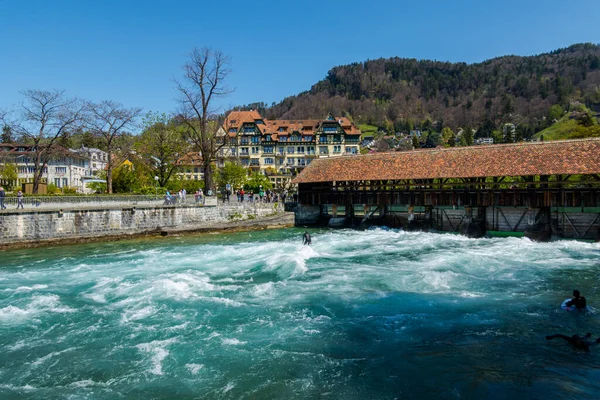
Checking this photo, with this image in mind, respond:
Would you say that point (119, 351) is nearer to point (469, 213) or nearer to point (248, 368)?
point (248, 368)

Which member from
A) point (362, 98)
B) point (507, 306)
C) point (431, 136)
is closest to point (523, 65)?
point (362, 98)

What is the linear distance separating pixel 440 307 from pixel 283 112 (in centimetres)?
15448

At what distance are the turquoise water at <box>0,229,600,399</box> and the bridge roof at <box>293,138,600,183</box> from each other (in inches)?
241

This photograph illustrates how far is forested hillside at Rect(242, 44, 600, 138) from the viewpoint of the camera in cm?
14075

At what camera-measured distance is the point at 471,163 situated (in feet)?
90.0

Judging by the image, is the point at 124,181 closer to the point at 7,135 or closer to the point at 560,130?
the point at 7,135

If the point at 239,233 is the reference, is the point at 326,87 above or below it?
above

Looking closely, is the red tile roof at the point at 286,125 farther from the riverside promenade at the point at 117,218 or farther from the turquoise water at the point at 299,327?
the turquoise water at the point at 299,327

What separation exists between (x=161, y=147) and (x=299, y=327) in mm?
32053

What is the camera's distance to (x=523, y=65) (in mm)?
191875

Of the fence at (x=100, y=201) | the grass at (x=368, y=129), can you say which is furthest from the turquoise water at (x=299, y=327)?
the grass at (x=368, y=129)

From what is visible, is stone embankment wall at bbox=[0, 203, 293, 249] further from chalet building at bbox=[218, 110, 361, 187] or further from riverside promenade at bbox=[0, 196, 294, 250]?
chalet building at bbox=[218, 110, 361, 187]

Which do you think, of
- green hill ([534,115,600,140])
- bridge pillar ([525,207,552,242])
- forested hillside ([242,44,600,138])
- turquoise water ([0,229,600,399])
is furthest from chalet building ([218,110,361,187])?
forested hillside ([242,44,600,138])

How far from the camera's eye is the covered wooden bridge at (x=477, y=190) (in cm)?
2433
